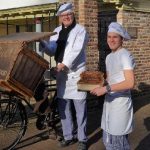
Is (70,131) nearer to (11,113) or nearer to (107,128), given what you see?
(11,113)

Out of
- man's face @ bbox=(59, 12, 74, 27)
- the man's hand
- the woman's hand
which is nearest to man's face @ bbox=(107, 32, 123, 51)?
the woman's hand

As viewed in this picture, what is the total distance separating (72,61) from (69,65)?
8 cm

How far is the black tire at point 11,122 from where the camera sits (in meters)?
6.64

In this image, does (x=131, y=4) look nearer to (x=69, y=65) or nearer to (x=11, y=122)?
(x=69, y=65)

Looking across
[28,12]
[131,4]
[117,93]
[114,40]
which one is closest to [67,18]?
[114,40]

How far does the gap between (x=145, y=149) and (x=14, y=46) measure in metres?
2.51

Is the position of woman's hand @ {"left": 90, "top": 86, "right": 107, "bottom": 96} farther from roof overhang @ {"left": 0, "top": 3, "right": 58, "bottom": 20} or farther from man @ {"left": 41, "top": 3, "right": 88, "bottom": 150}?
roof overhang @ {"left": 0, "top": 3, "right": 58, "bottom": 20}

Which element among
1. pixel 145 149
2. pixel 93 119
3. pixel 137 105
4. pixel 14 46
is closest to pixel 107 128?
pixel 14 46

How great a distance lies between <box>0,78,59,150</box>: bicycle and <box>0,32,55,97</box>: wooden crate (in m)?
0.41

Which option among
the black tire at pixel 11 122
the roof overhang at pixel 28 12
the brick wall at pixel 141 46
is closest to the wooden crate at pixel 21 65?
the black tire at pixel 11 122

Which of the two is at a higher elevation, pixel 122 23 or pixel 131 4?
pixel 131 4

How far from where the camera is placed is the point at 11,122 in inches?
265

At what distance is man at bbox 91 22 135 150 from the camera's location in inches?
186

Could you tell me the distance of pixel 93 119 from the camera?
898cm
